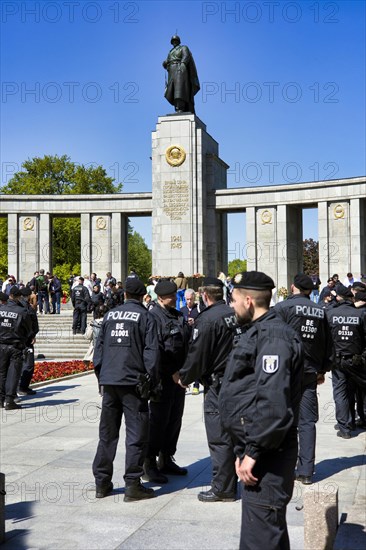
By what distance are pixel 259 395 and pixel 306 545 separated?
1756 mm

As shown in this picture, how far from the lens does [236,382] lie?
3.93m

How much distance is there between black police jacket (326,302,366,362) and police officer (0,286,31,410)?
5733mm

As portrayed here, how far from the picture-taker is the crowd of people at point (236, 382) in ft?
12.2

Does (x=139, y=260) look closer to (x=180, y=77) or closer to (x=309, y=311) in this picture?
(x=180, y=77)

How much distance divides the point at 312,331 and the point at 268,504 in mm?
3552

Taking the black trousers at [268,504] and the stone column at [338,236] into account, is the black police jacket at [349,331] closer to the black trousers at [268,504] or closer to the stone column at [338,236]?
the black trousers at [268,504]

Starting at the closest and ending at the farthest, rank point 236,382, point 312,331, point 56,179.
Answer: point 236,382
point 312,331
point 56,179

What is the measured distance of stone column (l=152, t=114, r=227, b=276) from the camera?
34469 mm

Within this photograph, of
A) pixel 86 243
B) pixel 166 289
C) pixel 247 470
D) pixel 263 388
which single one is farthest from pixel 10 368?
pixel 86 243

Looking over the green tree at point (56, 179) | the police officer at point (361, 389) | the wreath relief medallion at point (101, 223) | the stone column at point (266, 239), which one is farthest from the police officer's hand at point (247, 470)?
the green tree at point (56, 179)

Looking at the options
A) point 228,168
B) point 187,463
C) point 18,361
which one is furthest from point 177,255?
point 187,463

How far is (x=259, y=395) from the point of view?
3.68 metres

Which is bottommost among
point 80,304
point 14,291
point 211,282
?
point 80,304

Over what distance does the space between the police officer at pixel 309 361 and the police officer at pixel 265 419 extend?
3.07m
